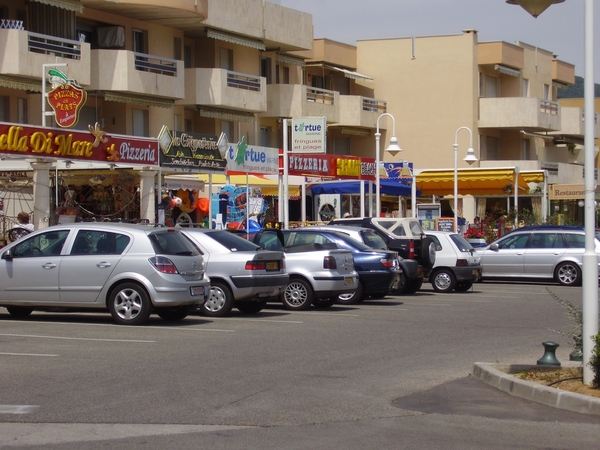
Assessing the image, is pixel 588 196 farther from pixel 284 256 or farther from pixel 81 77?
pixel 81 77

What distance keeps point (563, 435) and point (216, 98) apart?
29110 millimetres

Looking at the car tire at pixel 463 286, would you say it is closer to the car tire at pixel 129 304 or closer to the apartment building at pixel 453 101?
the car tire at pixel 129 304

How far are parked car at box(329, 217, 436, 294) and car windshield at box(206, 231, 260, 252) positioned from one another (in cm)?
611

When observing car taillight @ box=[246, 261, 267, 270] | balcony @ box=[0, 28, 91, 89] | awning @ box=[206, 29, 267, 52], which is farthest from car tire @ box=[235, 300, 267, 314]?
awning @ box=[206, 29, 267, 52]

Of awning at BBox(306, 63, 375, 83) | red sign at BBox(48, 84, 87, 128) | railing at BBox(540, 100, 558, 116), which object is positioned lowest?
red sign at BBox(48, 84, 87, 128)

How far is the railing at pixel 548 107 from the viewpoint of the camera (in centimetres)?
5138

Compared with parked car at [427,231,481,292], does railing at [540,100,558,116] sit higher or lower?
higher

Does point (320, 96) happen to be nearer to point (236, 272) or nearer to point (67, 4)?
point (67, 4)

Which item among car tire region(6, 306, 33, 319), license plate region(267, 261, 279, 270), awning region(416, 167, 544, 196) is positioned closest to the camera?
car tire region(6, 306, 33, 319)

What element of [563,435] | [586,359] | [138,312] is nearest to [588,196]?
[586,359]

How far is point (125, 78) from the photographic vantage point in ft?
101

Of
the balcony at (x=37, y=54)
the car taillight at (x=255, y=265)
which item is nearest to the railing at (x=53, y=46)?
the balcony at (x=37, y=54)

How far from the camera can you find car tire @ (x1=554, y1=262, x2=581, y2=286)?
26.7 meters

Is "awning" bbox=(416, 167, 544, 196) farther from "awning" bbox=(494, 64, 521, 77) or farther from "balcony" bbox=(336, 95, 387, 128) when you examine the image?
"awning" bbox=(494, 64, 521, 77)
